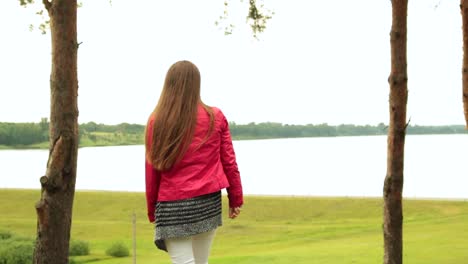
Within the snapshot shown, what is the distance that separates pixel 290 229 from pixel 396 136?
485 inches

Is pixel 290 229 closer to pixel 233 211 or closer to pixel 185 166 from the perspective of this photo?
pixel 233 211

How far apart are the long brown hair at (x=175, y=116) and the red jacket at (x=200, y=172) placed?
0.04 meters

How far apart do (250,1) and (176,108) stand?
181 inches

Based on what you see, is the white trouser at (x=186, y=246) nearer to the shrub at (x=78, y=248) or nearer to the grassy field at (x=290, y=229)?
the grassy field at (x=290, y=229)

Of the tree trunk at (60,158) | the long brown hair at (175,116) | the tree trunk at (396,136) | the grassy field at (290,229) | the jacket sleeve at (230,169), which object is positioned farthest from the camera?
the grassy field at (290,229)

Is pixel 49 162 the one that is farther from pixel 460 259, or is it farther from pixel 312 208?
pixel 312 208

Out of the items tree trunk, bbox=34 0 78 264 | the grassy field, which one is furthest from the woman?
the grassy field

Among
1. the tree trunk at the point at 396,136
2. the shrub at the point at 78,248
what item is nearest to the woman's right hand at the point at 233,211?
the tree trunk at the point at 396,136

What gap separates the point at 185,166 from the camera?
3434mm

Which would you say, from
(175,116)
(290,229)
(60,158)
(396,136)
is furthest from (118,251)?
(175,116)

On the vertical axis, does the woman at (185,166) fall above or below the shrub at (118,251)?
above

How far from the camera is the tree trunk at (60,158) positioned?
4992 millimetres

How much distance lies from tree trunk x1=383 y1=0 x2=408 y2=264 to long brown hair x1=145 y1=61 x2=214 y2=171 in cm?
331

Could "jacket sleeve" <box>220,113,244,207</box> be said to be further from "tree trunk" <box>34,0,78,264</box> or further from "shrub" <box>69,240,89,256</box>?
"shrub" <box>69,240,89,256</box>
